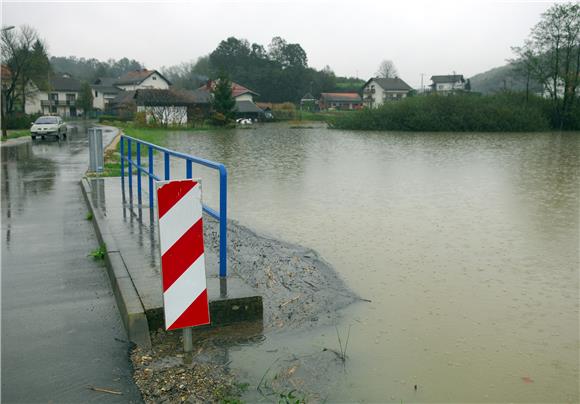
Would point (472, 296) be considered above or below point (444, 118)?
below

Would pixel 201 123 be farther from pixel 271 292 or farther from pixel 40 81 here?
pixel 271 292

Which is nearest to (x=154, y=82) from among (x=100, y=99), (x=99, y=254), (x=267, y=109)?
(x=100, y=99)

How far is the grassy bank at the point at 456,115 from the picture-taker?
52031 millimetres

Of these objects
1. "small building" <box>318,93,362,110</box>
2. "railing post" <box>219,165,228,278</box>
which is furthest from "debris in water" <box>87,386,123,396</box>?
"small building" <box>318,93,362,110</box>

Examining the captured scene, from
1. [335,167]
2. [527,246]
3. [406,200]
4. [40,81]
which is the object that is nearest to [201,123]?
[40,81]

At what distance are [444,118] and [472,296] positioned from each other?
49268 millimetres

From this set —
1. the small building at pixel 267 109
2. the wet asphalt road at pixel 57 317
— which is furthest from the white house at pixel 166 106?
the wet asphalt road at pixel 57 317

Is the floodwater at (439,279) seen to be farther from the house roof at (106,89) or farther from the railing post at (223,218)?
the house roof at (106,89)

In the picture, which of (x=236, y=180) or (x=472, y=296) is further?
(x=236, y=180)

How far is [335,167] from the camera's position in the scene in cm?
1917

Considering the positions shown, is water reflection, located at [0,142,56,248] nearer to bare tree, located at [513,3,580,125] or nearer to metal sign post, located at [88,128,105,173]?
metal sign post, located at [88,128,105,173]

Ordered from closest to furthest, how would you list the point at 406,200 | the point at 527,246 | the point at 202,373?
the point at 202,373
the point at 527,246
the point at 406,200

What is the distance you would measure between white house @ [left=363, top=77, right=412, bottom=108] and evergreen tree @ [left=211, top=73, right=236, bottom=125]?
62297mm

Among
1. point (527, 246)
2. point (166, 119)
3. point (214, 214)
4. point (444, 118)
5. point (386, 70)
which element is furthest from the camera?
point (386, 70)
